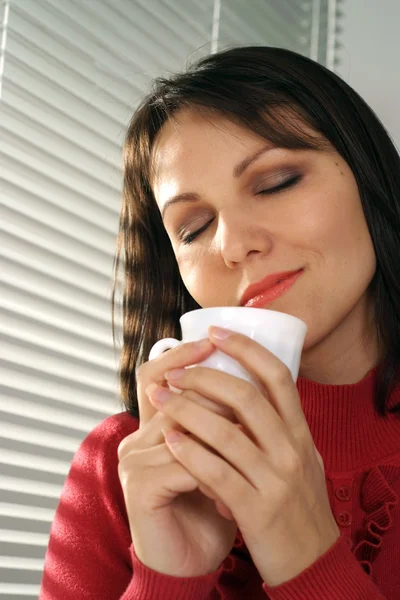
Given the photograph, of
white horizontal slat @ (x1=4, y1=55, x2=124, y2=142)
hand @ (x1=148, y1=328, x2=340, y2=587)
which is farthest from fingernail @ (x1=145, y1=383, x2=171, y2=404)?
white horizontal slat @ (x1=4, y1=55, x2=124, y2=142)

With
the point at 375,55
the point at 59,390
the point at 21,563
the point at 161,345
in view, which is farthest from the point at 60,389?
the point at 375,55

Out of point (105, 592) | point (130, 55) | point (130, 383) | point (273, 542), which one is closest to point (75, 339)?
point (130, 383)

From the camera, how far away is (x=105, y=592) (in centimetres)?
115

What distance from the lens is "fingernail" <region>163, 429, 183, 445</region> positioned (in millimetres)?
791

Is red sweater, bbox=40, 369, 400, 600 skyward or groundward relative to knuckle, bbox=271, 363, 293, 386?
groundward

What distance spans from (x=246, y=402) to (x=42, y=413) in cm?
82

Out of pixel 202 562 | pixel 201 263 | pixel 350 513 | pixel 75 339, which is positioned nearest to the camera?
pixel 202 562

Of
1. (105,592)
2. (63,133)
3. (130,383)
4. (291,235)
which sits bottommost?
(105,592)

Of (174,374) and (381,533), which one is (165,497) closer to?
(174,374)

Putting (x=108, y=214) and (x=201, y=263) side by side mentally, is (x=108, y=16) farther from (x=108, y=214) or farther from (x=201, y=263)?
(x=201, y=263)

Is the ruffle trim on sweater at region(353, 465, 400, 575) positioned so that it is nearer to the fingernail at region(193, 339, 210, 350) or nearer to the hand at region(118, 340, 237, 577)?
the hand at region(118, 340, 237, 577)

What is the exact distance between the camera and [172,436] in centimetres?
79

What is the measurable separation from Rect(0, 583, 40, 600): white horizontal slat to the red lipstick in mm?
755

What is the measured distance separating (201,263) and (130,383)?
13.5 inches
